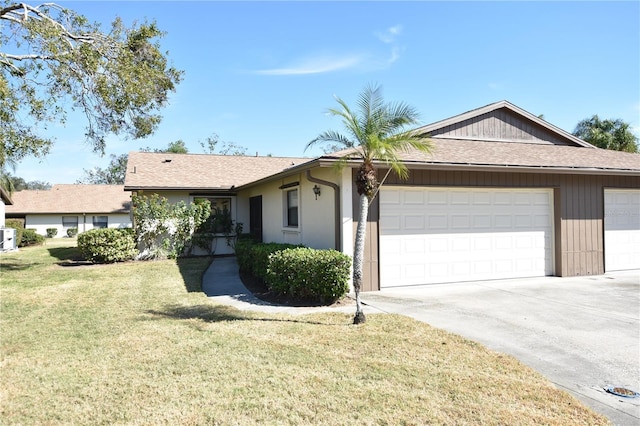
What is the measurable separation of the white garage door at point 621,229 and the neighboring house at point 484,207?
1.1 inches

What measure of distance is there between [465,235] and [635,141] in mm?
16328

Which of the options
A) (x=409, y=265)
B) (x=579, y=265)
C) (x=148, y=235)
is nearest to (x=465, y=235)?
(x=409, y=265)

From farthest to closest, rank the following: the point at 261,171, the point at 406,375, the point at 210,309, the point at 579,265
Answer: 1. the point at 261,171
2. the point at 579,265
3. the point at 210,309
4. the point at 406,375

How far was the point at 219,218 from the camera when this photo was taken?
16766mm

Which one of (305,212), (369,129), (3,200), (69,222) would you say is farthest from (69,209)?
(369,129)

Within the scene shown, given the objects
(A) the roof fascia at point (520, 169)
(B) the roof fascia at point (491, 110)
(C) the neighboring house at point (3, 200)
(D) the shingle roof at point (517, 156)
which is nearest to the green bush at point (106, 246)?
(D) the shingle roof at point (517, 156)

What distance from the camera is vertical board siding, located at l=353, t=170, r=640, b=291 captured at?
985cm

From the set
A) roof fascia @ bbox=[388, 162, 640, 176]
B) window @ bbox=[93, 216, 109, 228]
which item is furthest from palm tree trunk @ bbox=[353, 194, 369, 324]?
window @ bbox=[93, 216, 109, 228]

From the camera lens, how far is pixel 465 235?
979cm

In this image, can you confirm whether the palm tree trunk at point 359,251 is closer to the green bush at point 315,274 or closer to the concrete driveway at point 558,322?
the concrete driveway at point 558,322

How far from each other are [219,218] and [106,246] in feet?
13.9

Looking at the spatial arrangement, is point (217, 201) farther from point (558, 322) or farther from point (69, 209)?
point (69, 209)

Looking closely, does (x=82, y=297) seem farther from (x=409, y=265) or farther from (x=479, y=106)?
(x=479, y=106)

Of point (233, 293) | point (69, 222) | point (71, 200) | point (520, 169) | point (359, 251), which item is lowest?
point (233, 293)
